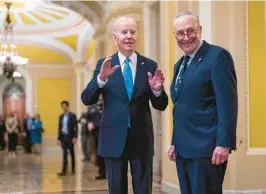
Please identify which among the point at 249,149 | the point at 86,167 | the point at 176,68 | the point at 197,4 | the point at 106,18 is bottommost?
the point at 86,167

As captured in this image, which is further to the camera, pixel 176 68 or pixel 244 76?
pixel 244 76

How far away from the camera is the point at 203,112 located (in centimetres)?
256

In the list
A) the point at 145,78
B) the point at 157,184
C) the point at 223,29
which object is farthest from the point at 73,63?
the point at 145,78

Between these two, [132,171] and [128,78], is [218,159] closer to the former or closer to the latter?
[132,171]

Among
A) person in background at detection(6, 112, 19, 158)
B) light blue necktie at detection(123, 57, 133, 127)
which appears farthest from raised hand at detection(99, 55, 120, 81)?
person in background at detection(6, 112, 19, 158)

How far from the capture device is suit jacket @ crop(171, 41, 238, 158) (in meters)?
2.49

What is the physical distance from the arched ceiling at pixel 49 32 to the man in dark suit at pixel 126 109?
40.0ft

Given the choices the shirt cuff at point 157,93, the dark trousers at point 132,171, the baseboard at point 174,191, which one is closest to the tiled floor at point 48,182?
the baseboard at point 174,191

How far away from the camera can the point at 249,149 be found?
5.62 metres

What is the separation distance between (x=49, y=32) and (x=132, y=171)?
16358mm

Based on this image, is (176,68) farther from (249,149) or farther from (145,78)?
(249,149)

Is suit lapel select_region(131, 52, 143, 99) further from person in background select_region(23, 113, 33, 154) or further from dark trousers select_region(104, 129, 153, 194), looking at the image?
person in background select_region(23, 113, 33, 154)

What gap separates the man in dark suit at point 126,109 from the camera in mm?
2775

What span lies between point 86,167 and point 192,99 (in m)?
8.20
